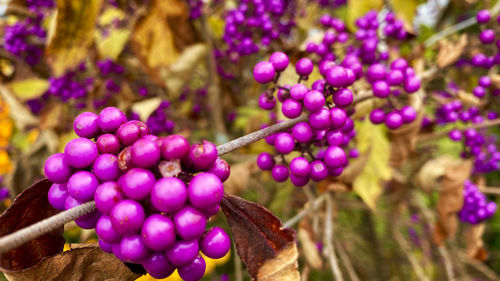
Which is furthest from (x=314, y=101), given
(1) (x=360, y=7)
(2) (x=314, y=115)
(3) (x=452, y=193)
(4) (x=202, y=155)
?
(1) (x=360, y=7)

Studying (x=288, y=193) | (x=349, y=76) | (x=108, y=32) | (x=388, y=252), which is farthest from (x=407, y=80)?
(x=388, y=252)

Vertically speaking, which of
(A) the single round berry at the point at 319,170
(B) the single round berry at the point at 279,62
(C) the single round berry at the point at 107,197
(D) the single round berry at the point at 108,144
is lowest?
(A) the single round berry at the point at 319,170

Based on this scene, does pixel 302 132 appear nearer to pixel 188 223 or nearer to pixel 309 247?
pixel 188 223

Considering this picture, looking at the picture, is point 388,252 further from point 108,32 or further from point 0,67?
point 0,67

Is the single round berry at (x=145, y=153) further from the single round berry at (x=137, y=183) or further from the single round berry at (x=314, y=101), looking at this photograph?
the single round berry at (x=314, y=101)

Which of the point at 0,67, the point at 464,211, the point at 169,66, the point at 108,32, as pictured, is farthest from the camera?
the point at 108,32

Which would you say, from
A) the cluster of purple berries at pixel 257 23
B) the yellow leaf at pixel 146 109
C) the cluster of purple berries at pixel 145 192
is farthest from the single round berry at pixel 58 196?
the cluster of purple berries at pixel 257 23

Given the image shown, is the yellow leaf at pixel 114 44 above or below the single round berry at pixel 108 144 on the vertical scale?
below
